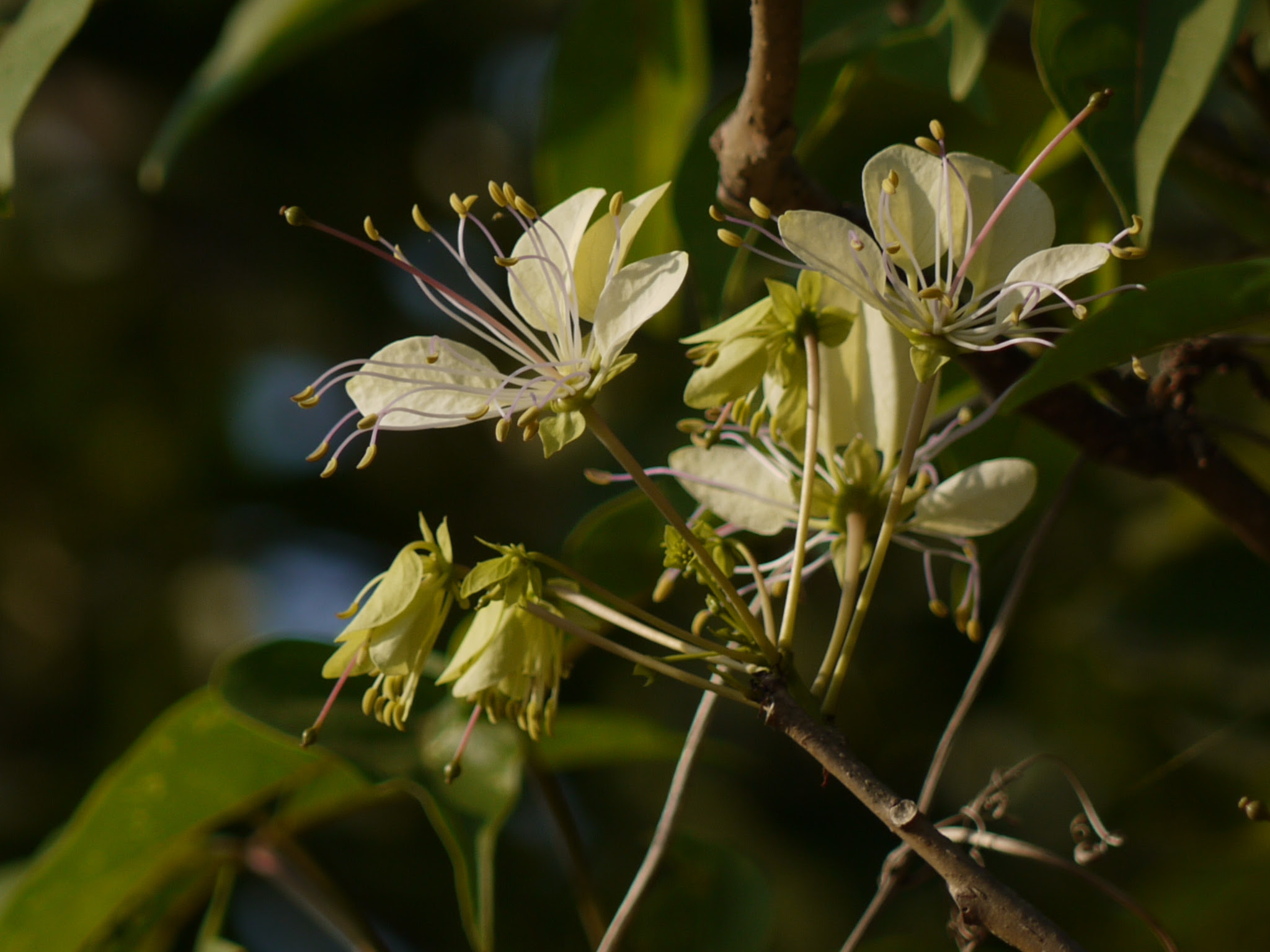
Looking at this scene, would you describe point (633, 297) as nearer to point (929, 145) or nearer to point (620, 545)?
point (929, 145)

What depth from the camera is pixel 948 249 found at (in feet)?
1.60

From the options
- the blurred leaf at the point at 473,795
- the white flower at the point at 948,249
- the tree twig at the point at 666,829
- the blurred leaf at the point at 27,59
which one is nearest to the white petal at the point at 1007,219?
the white flower at the point at 948,249

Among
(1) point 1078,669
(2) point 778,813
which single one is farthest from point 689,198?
(2) point 778,813

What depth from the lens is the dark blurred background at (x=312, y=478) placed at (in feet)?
5.69

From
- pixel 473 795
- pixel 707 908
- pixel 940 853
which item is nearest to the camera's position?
pixel 940 853

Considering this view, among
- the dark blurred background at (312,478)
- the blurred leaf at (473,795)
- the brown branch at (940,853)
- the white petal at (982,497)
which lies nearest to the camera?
the brown branch at (940,853)

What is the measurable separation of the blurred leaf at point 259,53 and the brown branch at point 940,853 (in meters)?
0.77

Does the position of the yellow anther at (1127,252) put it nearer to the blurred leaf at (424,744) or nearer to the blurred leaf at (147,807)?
the blurred leaf at (424,744)

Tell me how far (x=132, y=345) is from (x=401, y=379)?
1.96 metres

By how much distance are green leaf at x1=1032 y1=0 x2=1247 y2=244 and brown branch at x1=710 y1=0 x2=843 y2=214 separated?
0.41 ft

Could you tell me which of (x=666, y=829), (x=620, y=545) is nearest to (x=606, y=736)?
(x=620, y=545)

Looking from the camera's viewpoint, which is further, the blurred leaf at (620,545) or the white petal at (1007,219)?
the blurred leaf at (620,545)

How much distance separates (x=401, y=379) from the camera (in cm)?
51

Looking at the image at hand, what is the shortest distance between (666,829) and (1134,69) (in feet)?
1.50
